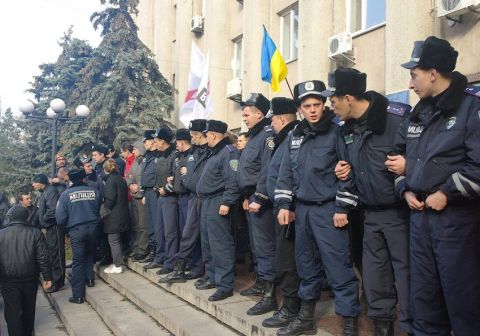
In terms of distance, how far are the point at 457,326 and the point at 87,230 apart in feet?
20.1

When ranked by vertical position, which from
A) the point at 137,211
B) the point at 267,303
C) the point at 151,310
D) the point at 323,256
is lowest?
the point at 151,310

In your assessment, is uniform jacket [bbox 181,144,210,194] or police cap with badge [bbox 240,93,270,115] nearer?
police cap with badge [bbox 240,93,270,115]

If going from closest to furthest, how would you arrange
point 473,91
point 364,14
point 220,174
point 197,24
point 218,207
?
1. point 473,91
2. point 218,207
3. point 220,174
4. point 364,14
5. point 197,24

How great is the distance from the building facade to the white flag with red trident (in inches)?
108

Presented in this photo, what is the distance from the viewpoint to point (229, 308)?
16.3 ft

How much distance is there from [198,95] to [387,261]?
845 centimetres

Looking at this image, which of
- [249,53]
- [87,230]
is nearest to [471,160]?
[87,230]

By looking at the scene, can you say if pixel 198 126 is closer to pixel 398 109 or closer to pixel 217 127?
pixel 217 127

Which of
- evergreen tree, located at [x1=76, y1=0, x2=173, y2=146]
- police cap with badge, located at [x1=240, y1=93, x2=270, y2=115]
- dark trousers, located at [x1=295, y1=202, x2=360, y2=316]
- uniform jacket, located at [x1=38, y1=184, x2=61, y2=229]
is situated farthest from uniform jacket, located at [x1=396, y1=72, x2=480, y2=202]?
evergreen tree, located at [x1=76, y1=0, x2=173, y2=146]

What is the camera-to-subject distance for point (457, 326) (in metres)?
2.77

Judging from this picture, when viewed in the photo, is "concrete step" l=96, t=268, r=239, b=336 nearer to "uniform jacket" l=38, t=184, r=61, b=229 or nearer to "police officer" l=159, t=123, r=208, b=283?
"police officer" l=159, t=123, r=208, b=283

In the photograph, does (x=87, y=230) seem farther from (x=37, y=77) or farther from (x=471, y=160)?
(x=37, y=77)

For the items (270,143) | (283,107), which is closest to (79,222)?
(270,143)

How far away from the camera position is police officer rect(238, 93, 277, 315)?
15.7ft
